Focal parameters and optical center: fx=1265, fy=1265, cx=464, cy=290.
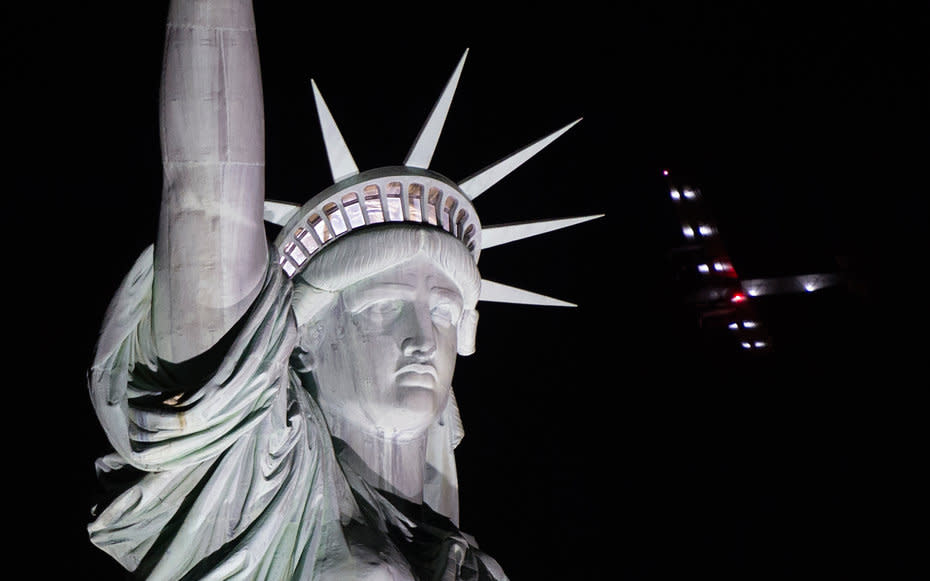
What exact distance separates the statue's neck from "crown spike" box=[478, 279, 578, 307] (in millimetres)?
1079

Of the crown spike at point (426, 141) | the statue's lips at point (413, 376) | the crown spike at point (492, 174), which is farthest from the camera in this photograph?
the crown spike at point (492, 174)

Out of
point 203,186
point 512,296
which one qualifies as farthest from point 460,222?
point 203,186

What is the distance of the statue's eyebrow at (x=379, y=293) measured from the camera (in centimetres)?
599

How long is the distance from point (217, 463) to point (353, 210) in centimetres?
160

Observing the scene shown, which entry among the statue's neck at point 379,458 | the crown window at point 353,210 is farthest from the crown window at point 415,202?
the statue's neck at point 379,458

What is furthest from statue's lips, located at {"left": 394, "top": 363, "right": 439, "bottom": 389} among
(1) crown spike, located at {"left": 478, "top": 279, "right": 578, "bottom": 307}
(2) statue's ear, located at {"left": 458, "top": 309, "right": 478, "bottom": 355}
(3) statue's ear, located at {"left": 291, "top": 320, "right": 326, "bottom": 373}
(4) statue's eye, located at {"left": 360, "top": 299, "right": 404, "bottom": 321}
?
(1) crown spike, located at {"left": 478, "top": 279, "right": 578, "bottom": 307}

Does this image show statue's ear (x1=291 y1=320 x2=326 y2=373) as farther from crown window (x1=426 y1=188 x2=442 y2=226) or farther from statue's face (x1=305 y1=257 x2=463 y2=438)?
crown window (x1=426 y1=188 x2=442 y2=226)

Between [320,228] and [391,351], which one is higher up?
[320,228]

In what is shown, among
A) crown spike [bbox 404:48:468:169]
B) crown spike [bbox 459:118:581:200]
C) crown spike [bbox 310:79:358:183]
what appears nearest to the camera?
crown spike [bbox 310:79:358:183]

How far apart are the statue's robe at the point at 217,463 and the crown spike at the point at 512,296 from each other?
1662 millimetres

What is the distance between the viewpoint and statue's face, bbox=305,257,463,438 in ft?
19.2

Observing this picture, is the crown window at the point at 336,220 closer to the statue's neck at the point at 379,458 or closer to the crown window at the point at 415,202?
the crown window at the point at 415,202

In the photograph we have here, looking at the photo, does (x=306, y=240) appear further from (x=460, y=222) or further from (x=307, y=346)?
(x=460, y=222)

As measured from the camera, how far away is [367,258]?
600 centimetres
